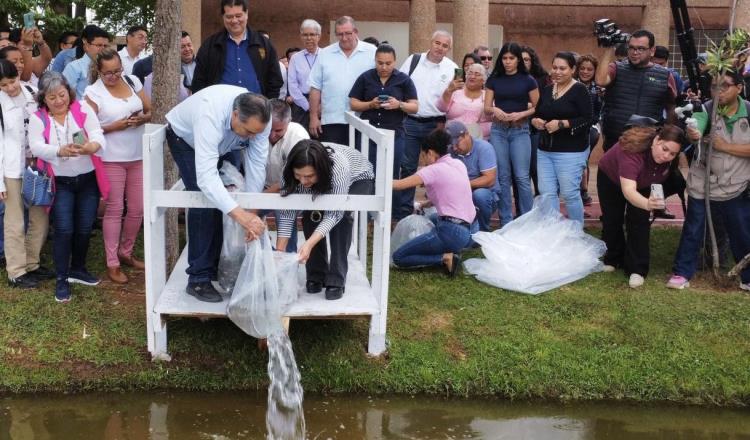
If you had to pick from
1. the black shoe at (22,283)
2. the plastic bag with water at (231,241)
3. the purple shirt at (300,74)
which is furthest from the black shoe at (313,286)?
the purple shirt at (300,74)

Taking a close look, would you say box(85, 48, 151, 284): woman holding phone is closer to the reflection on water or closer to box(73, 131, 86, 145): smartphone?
box(73, 131, 86, 145): smartphone

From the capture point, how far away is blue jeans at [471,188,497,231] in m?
8.50

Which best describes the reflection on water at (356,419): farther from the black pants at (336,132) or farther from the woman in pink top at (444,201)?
the black pants at (336,132)

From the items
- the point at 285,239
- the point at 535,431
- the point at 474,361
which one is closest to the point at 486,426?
the point at 535,431

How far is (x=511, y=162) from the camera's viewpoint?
893cm

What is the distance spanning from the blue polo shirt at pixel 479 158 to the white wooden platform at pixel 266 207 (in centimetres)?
225

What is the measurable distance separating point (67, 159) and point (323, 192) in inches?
87.3

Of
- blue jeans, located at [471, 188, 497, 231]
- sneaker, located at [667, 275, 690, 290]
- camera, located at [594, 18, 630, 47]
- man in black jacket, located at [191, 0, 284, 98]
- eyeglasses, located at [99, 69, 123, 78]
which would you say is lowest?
sneaker, located at [667, 275, 690, 290]

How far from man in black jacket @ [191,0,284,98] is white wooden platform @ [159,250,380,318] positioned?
186 cm

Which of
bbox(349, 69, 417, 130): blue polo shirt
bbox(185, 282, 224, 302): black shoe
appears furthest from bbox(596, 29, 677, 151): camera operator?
bbox(185, 282, 224, 302): black shoe

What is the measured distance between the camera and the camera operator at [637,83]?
27.2 ft

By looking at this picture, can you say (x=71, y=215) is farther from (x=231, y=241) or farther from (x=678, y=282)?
(x=678, y=282)

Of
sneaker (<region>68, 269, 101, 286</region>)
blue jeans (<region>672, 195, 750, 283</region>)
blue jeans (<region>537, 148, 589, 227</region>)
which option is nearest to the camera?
sneaker (<region>68, 269, 101, 286</region>)

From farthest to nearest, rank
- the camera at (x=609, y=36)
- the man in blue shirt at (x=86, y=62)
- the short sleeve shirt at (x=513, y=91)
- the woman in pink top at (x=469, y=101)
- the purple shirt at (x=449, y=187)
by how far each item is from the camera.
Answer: the woman in pink top at (x=469, y=101) → the short sleeve shirt at (x=513, y=91) → the camera at (x=609, y=36) → the man in blue shirt at (x=86, y=62) → the purple shirt at (x=449, y=187)
